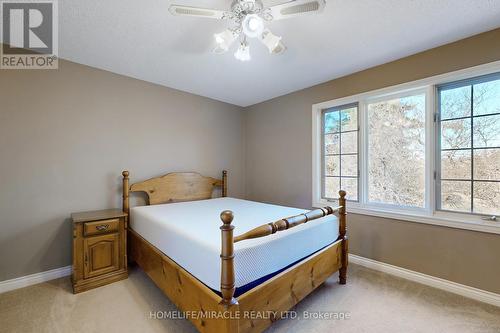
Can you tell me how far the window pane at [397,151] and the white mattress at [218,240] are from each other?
36.9 inches

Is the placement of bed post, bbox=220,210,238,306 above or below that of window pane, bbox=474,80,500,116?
below

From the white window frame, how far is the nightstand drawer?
8.21ft

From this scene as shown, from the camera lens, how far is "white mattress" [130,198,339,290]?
1.32 meters

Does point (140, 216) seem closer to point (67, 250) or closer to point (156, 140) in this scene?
A: point (67, 250)

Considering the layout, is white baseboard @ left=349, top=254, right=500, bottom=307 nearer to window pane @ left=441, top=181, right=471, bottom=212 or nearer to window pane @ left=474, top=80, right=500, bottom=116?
window pane @ left=441, top=181, right=471, bottom=212

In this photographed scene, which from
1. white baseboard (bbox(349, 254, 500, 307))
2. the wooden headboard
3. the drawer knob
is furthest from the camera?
the wooden headboard

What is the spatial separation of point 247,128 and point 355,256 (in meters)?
→ 2.76

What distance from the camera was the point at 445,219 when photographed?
2.14 metres

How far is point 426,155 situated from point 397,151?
0.93 ft

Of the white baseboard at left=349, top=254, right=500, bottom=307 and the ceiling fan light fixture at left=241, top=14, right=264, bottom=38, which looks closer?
the ceiling fan light fixture at left=241, top=14, right=264, bottom=38

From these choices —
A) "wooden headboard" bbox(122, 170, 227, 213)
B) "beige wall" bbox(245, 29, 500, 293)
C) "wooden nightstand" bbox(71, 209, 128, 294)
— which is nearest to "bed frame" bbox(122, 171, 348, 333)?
"wooden nightstand" bbox(71, 209, 128, 294)

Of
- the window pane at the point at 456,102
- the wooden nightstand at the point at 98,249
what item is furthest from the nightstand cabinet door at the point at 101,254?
the window pane at the point at 456,102

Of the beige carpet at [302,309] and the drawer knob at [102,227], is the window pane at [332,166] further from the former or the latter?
the drawer knob at [102,227]

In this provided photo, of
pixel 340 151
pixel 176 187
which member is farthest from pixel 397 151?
pixel 176 187
